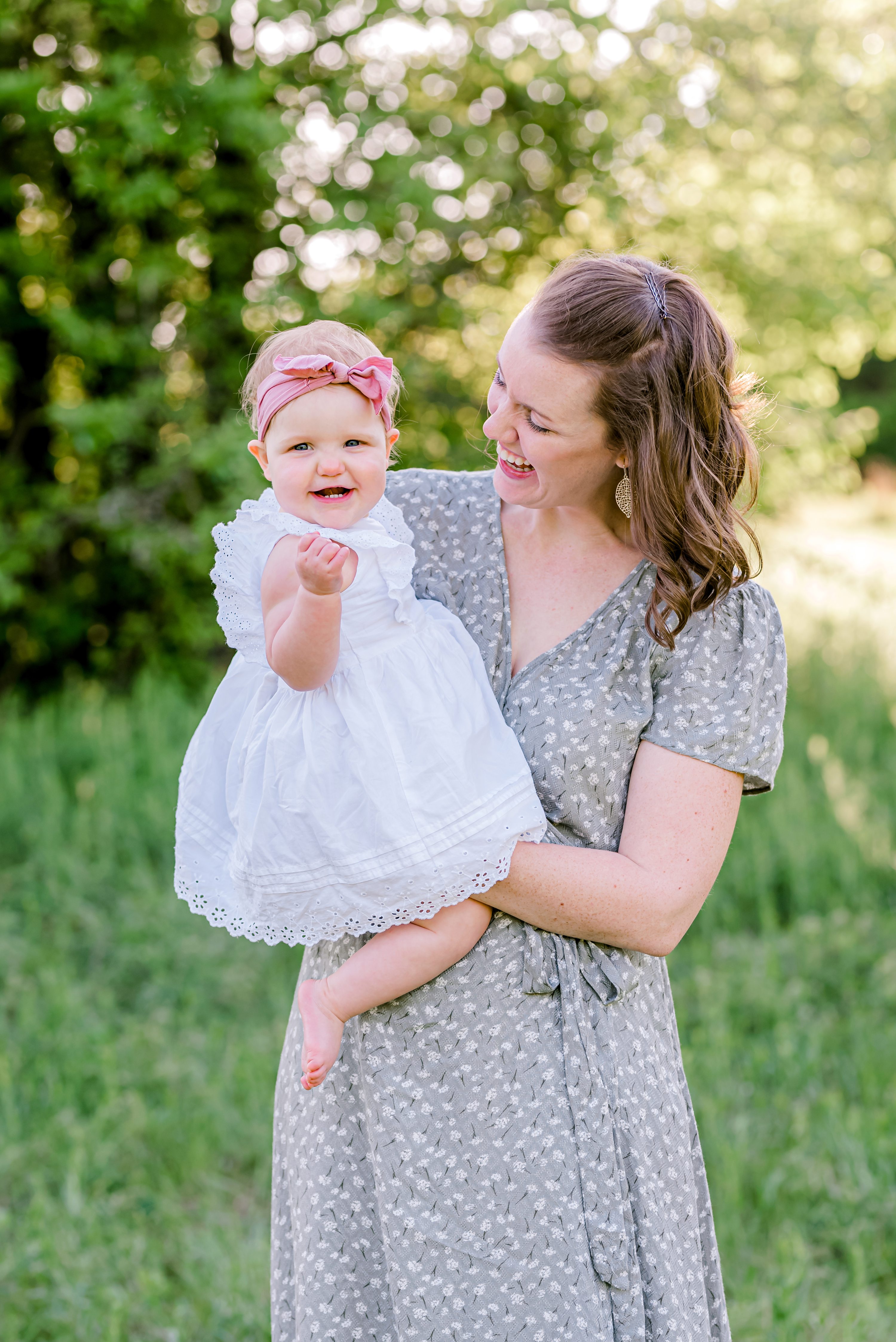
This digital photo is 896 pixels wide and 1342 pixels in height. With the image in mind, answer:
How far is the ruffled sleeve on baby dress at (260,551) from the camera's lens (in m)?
1.44

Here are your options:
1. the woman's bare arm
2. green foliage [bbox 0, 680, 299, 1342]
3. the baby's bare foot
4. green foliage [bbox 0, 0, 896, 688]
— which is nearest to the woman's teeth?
the woman's bare arm

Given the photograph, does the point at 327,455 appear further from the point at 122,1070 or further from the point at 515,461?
the point at 122,1070

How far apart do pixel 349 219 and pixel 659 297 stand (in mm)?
4327

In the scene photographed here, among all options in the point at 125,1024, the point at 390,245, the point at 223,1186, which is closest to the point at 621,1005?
the point at 223,1186

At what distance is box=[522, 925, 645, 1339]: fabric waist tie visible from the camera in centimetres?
146

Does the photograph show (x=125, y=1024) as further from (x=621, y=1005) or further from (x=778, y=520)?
(x=778, y=520)

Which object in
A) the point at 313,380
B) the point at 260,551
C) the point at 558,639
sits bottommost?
the point at 558,639

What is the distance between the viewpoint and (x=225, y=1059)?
11.5ft

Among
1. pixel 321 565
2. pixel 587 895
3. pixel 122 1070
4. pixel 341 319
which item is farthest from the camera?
pixel 341 319

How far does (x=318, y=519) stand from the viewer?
145 centimetres

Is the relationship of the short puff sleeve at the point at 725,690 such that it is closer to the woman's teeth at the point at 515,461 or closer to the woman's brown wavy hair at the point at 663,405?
the woman's brown wavy hair at the point at 663,405

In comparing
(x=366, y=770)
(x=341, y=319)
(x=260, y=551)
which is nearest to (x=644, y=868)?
(x=366, y=770)

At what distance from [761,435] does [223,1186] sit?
234 cm

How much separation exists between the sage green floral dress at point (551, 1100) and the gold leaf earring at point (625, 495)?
8 cm
